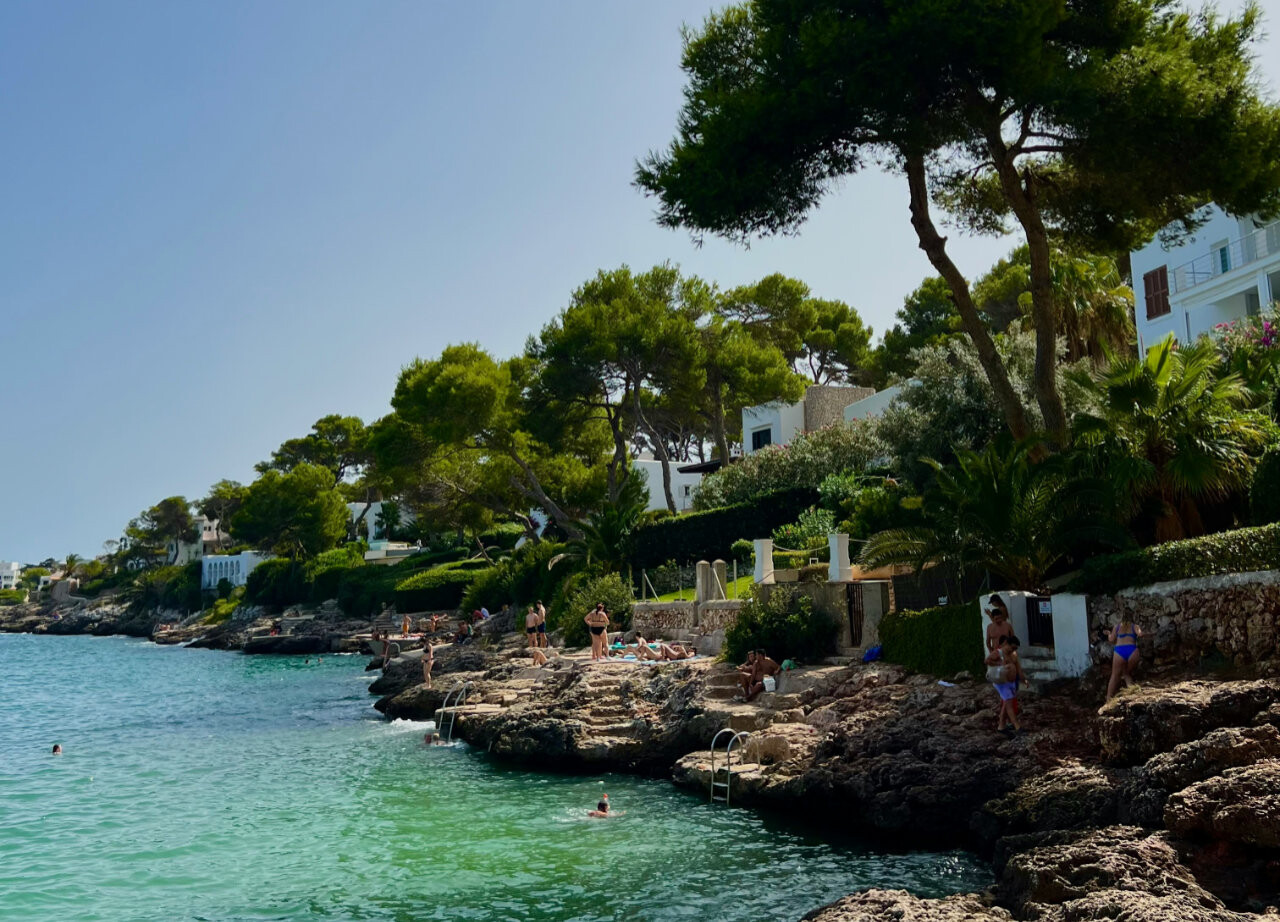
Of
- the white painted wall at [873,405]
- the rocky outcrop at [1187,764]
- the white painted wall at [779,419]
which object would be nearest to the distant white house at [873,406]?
the white painted wall at [873,405]

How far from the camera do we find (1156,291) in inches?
1331

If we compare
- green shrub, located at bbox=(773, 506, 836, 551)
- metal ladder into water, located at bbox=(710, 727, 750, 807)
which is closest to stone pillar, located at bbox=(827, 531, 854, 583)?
metal ladder into water, located at bbox=(710, 727, 750, 807)

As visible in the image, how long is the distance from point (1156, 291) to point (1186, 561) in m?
22.9

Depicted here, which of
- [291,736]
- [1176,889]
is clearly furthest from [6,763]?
[1176,889]

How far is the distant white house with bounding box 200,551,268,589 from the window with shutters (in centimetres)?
7688

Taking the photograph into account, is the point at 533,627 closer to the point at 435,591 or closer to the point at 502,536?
the point at 435,591

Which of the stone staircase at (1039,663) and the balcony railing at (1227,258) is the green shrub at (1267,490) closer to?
the stone staircase at (1039,663)

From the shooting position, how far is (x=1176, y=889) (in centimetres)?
823

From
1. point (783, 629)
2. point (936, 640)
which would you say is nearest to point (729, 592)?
point (783, 629)

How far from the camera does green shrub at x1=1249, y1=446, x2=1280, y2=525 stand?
14508mm

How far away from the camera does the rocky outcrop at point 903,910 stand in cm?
856

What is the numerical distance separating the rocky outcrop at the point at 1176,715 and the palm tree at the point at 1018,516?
462 cm

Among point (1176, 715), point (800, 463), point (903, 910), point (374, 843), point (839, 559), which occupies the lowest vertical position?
point (374, 843)

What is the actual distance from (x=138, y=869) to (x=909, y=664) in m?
Result: 12.6
